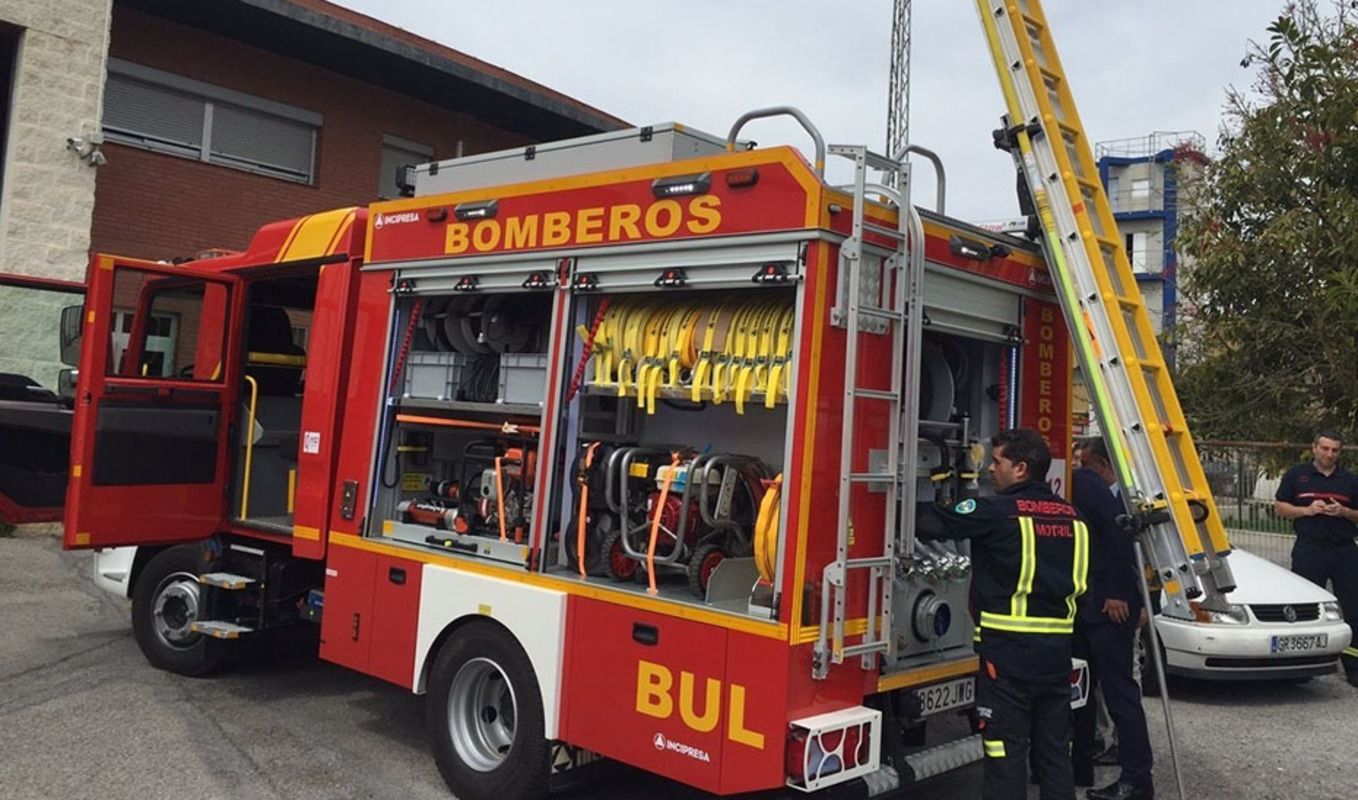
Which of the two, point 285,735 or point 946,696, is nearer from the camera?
point 946,696

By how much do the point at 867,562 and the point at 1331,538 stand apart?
5.60 meters

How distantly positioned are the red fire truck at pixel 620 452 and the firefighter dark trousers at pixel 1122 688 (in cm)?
77

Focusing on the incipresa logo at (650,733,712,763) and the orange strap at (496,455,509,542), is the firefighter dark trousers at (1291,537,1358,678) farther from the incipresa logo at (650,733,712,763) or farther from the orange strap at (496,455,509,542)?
the orange strap at (496,455,509,542)

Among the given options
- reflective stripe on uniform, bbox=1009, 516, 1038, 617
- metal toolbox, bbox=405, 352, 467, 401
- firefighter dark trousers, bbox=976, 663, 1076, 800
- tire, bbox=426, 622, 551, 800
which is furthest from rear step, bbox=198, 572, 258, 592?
reflective stripe on uniform, bbox=1009, 516, 1038, 617

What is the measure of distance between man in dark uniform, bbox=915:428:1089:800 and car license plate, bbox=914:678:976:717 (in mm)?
266

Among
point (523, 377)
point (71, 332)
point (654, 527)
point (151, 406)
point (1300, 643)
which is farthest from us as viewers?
point (1300, 643)

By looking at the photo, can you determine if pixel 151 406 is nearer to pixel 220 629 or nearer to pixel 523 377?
pixel 220 629

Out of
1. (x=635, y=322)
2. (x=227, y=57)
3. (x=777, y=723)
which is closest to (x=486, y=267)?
(x=635, y=322)

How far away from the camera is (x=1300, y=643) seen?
6.82 metres

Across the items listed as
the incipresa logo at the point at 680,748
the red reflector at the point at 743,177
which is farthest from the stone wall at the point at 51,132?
the incipresa logo at the point at 680,748

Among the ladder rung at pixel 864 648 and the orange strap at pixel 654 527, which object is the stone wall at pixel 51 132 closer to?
the orange strap at pixel 654 527

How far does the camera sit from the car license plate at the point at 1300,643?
6742mm

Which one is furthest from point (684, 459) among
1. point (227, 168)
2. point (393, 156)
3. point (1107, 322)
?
point (393, 156)

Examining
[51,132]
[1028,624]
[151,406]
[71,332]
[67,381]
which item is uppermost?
[51,132]
